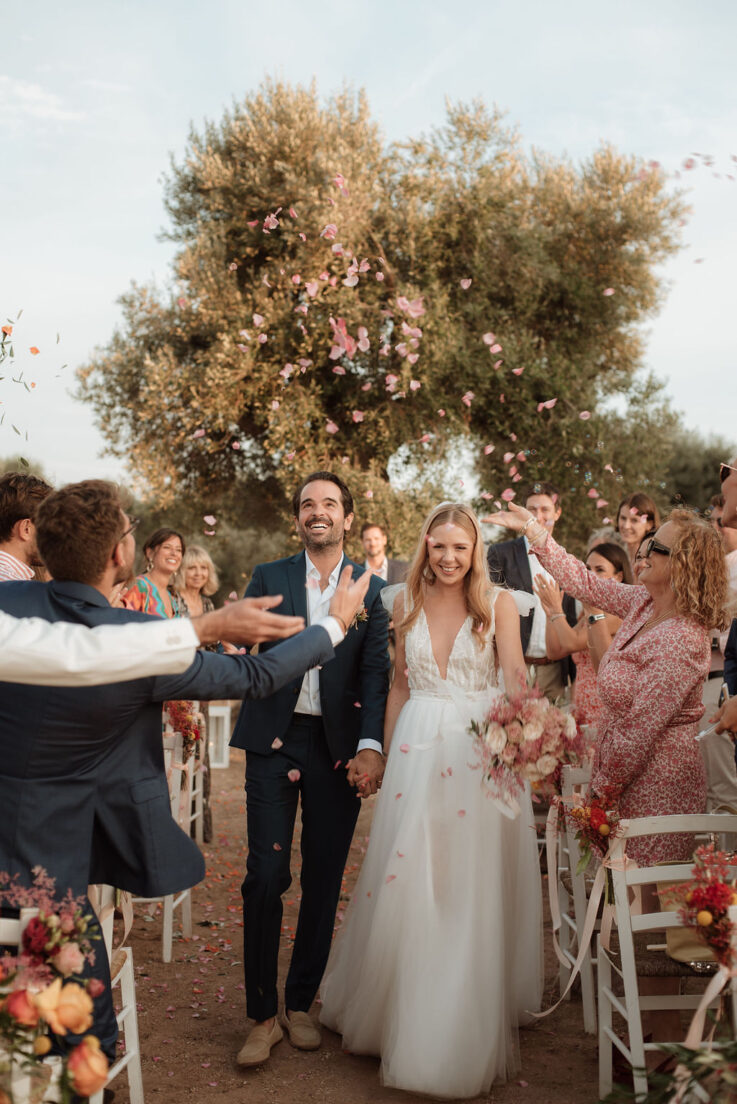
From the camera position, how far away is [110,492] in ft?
8.70

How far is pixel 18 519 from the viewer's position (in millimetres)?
3709

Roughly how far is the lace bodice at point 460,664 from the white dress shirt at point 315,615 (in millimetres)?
352

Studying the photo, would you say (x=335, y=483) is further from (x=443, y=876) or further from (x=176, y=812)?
(x=176, y=812)

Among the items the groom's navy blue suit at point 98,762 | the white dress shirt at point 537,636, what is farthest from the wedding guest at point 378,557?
the groom's navy blue suit at point 98,762

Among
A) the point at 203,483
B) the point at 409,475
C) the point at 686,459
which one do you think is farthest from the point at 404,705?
the point at 686,459

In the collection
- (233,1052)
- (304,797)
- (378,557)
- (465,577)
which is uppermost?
(378,557)

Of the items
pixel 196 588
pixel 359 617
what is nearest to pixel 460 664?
pixel 359 617

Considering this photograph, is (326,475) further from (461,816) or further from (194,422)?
(194,422)

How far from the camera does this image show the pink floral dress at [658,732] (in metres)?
3.66

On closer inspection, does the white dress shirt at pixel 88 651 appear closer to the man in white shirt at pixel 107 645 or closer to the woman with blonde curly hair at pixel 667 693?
the man in white shirt at pixel 107 645

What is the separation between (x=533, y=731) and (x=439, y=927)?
934 millimetres

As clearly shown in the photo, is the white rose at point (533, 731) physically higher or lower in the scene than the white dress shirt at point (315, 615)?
lower

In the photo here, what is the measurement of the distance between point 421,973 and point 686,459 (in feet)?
57.3

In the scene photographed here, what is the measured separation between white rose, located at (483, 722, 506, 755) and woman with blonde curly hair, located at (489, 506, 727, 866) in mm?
518
